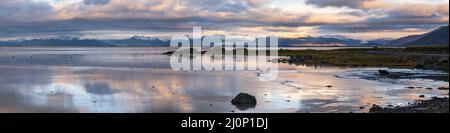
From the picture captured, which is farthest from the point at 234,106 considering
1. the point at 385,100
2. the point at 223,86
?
the point at 223,86

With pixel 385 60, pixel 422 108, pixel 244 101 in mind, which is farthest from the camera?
pixel 385 60

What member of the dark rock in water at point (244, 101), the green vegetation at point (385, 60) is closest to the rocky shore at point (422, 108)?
the dark rock in water at point (244, 101)

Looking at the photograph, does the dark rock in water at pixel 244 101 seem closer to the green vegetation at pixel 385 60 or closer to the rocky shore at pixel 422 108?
the rocky shore at pixel 422 108

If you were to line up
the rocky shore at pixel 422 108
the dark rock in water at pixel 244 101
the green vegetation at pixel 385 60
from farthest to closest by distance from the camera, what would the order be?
the green vegetation at pixel 385 60
the dark rock in water at pixel 244 101
the rocky shore at pixel 422 108

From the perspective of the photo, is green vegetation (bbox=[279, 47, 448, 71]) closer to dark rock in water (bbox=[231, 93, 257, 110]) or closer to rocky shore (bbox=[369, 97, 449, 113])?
rocky shore (bbox=[369, 97, 449, 113])

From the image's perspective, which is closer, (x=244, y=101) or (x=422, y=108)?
(x=422, y=108)

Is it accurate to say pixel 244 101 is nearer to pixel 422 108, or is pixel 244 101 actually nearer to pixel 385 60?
pixel 422 108

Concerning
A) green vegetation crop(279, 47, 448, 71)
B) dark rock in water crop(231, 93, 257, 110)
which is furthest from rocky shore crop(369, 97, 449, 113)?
green vegetation crop(279, 47, 448, 71)

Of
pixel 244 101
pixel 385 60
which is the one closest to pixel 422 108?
pixel 244 101

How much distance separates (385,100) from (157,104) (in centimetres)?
1296

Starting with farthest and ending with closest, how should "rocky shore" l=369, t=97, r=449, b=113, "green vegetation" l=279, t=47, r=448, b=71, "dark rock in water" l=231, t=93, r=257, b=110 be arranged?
"green vegetation" l=279, t=47, r=448, b=71 → "dark rock in water" l=231, t=93, r=257, b=110 → "rocky shore" l=369, t=97, r=449, b=113
